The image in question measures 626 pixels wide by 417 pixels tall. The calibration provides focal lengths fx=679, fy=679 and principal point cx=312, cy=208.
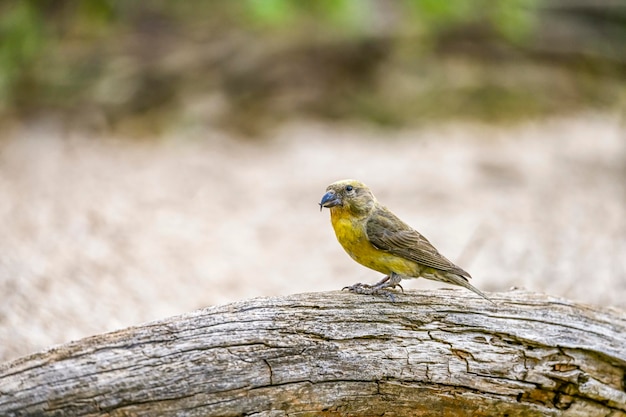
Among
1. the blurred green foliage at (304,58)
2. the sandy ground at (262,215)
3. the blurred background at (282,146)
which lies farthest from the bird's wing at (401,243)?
the blurred green foliage at (304,58)

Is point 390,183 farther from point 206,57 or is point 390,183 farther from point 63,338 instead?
point 63,338

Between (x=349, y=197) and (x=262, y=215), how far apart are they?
20.6 ft

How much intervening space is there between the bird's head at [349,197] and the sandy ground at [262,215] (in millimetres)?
2744

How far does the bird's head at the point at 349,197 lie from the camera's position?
15.2ft

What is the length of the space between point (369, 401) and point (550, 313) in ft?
4.84

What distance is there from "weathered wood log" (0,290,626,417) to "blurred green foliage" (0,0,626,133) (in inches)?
378

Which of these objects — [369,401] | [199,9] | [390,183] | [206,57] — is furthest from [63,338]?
[199,9]

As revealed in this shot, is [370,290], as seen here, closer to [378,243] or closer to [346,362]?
[378,243]

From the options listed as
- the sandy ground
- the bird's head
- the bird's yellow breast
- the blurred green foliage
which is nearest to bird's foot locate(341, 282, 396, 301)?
the bird's yellow breast

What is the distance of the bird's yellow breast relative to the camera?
15.2 feet

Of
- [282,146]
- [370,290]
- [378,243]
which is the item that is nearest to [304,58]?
[282,146]

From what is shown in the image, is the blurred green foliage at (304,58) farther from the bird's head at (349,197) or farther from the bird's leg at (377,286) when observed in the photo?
the bird's leg at (377,286)

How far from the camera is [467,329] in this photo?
4.43 meters

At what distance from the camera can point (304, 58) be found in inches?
632
